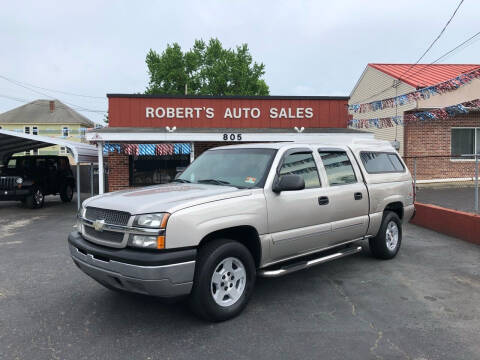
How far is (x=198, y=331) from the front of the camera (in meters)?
3.60

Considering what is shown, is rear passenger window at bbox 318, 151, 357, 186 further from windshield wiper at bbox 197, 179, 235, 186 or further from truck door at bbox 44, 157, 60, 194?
truck door at bbox 44, 157, 60, 194

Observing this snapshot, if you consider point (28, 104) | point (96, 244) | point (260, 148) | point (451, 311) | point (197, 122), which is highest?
point (28, 104)

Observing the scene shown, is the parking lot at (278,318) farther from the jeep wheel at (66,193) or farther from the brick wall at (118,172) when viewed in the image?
the jeep wheel at (66,193)

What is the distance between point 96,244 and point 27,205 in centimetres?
1100

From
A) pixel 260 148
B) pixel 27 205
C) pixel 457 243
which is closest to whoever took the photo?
pixel 260 148

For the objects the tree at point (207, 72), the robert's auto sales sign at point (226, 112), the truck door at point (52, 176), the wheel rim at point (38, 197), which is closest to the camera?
the wheel rim at point (38, 197)

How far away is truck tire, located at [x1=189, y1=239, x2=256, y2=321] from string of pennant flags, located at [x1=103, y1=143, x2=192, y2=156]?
8.57 meters

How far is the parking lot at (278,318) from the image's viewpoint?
3.27 meters

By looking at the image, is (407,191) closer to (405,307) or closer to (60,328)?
(405,307)

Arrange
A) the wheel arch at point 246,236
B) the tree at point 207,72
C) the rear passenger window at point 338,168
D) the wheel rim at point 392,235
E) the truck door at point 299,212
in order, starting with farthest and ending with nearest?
the tree at point 207,72, the wheel rim at point 392,235, the rear passenger window at point 338,168, the truck door at point 299,212, the wheel arch at point 246,236

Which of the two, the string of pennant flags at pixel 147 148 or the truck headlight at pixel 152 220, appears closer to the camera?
the truck headlight at pixel 152 220

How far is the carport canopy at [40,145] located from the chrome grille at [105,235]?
27.2 ft

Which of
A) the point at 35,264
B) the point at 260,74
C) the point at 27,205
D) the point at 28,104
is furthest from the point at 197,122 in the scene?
the point at 28,104

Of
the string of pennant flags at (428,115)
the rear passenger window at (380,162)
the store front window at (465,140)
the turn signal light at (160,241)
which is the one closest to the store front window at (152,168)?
the string of pennant flags at (428,115)
